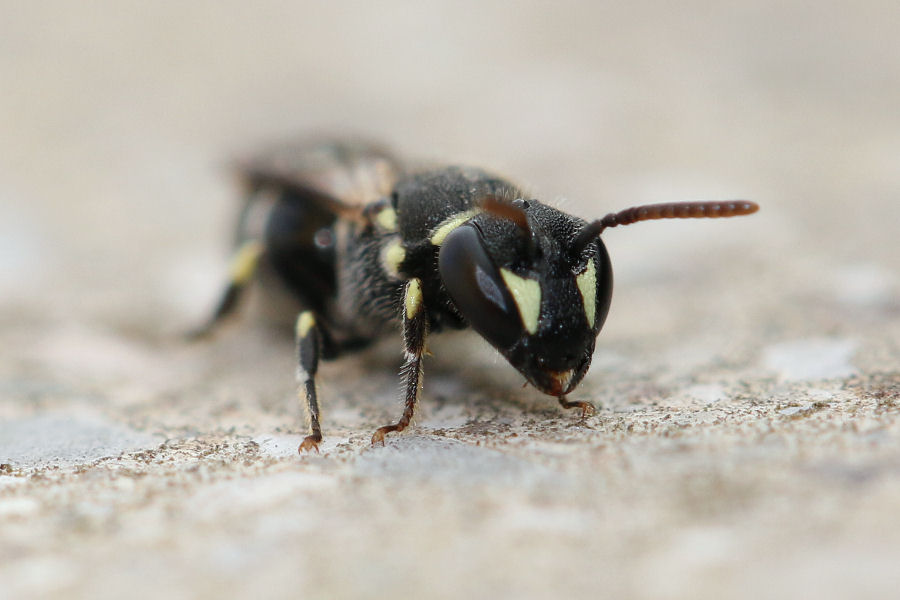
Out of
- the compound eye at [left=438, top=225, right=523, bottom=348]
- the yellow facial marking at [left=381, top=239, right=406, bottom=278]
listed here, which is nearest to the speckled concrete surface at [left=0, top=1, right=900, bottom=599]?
the compound eye at [left=438, top=225, right=523, bottom=348]

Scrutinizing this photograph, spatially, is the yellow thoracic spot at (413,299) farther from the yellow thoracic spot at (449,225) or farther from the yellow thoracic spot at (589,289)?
the yellow thoracic spot at (589,289)

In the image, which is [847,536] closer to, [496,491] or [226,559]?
[496,491]

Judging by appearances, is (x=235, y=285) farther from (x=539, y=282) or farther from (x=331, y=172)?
(x=539, y=282)

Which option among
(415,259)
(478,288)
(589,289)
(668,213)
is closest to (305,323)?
(415,259)

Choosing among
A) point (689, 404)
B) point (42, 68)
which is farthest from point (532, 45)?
point (689, 404)

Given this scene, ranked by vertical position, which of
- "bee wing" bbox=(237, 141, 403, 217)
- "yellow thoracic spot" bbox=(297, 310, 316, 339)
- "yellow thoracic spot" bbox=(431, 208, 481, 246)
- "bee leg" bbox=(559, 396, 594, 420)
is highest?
"bee wing" bbox=(237, 141, 403, 217)

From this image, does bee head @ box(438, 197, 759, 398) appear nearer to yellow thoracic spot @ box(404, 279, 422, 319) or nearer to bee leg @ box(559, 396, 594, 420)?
bee leg @ box(559, 396, 594, 420)
